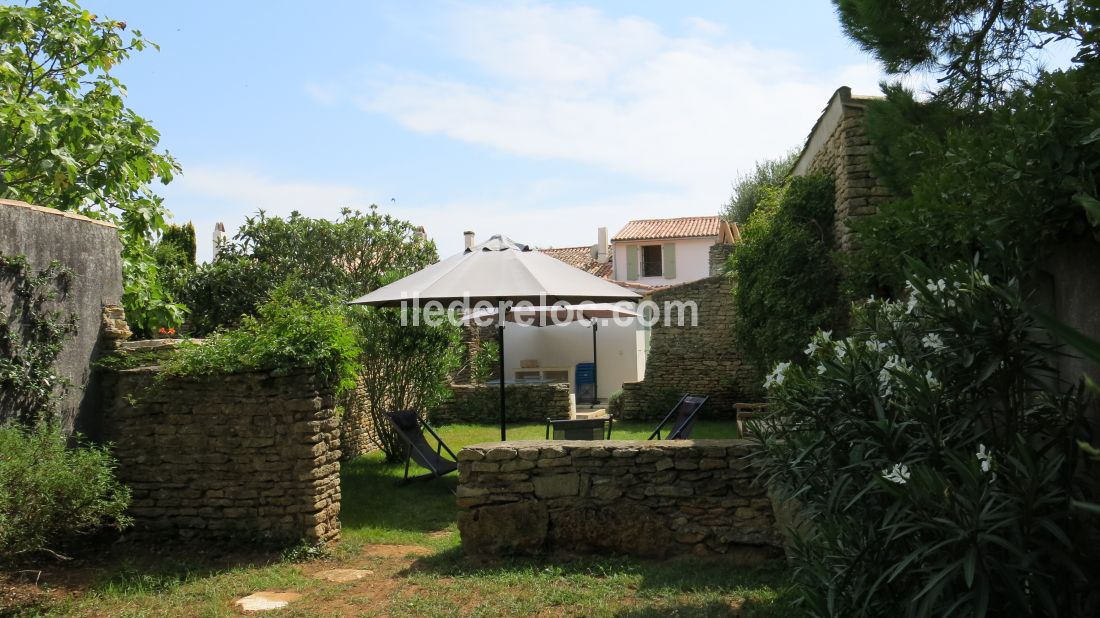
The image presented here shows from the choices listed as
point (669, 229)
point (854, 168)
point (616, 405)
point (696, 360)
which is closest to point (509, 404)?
point (616, 405)

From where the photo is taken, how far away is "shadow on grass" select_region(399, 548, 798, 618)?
4449 mm

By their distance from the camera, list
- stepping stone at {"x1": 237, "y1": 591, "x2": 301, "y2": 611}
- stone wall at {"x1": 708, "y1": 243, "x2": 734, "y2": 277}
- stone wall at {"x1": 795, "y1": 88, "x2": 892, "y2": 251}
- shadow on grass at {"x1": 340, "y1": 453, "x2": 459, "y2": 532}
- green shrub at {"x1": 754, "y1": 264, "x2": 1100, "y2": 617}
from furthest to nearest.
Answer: stone wall at {"x1": 708, "y1": 243, "x2": 734, "y2": 277}
stone wall at {"x1": 795, "y1": 88, "x2": 892, "y2": 251}
shadow on grass at {"x1": 340, "y1": 453, "x2": 459, "y2": 532}
stepping stone at {"x1": 237, "y1": 591, "x2": 301, "y2": 611}
green shrub at {"x1": 754, "y1": 264, "x2": 1100, "y2": 617}

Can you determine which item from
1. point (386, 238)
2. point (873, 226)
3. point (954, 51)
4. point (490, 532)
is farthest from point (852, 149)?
point (386, 238)

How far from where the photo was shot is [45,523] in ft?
16.0

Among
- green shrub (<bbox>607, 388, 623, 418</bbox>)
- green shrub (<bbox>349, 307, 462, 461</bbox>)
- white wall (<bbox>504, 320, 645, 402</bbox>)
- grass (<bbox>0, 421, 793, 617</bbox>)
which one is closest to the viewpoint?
grass (<bbox>0, 421, 793, 617</bbox>)

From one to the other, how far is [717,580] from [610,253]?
2867 centimetres

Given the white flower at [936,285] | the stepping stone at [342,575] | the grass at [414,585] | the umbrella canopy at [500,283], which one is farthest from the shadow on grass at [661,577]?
the umbrella canopy at [500,283]

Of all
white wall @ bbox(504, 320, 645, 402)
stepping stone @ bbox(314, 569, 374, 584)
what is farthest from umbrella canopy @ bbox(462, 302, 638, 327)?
stepping stone @ bbox(314, 569, 374, 584)

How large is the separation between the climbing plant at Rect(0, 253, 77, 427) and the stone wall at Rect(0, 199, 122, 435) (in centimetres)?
6

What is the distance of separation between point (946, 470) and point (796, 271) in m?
5.57

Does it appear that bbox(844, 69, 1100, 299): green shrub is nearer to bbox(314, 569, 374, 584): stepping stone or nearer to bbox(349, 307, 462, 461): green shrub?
bbox(314, 569, 374, 584): stepping stone

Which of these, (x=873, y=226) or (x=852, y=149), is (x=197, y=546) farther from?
(x=852, y=149)

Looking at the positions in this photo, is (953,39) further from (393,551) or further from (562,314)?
(562,314)

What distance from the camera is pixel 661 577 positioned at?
507cm
